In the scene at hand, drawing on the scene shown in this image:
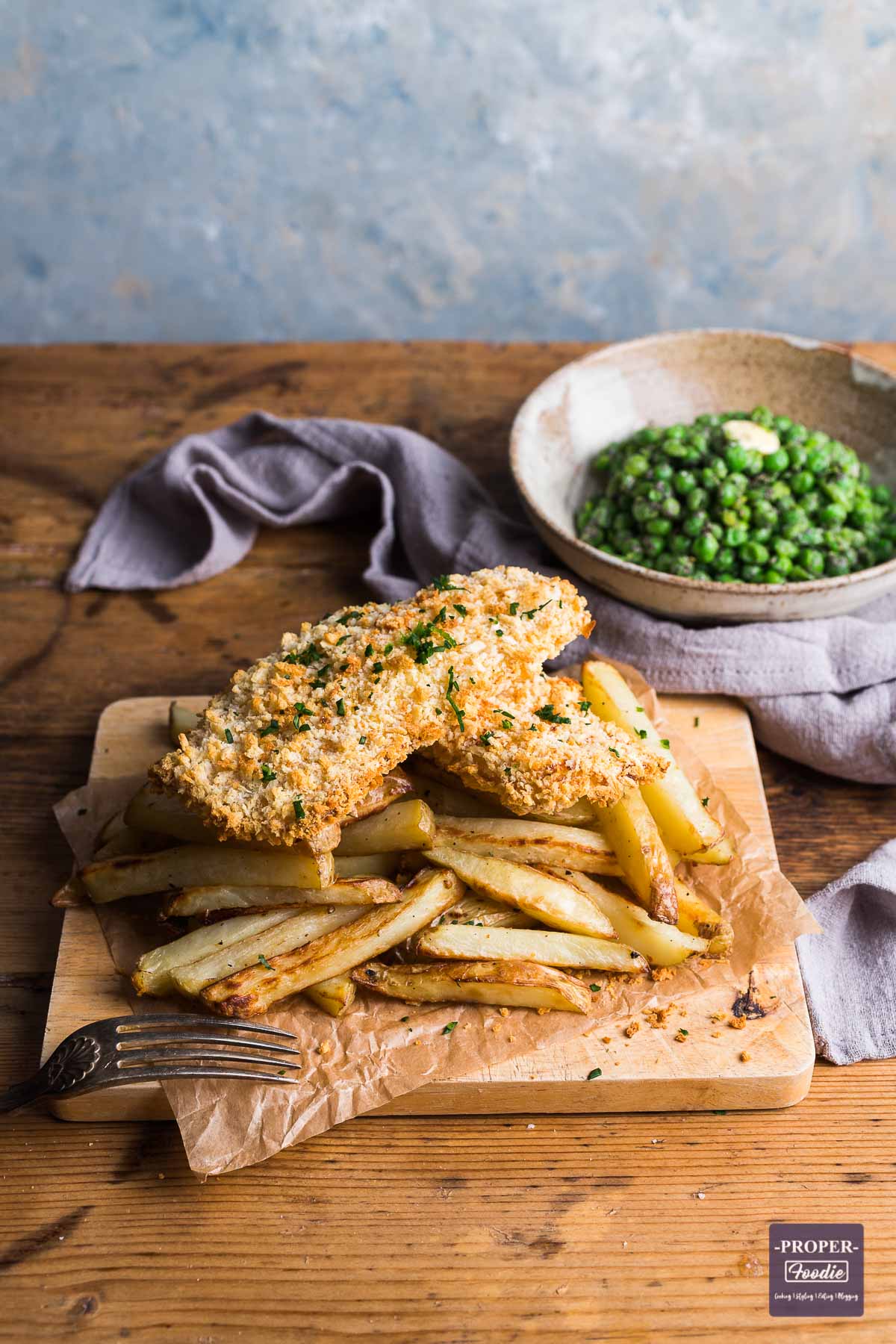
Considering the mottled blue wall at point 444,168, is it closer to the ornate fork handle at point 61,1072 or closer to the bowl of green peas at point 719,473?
the bowl of green peas at point 719,473

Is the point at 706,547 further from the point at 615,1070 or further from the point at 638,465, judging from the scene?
the point at 615,1070

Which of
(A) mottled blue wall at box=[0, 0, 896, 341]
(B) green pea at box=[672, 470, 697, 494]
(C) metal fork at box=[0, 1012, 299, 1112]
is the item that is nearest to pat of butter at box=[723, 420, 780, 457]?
(B) green pea at box=[672, 470, 697, 494]

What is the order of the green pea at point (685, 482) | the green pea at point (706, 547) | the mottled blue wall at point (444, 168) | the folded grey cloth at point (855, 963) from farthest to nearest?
the mottled blue wall at point (444, 168), the green pea at point (685, 482), the green pea at point (706, 547), the folded grey cloth at point (855, 963)

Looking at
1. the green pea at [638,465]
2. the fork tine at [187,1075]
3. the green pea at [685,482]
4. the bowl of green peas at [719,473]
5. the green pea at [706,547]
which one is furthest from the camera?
the green pea at [638,465]

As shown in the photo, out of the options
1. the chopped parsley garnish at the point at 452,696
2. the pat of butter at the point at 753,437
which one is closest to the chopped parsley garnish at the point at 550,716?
the chopped parsley garnish at the point at 452,696

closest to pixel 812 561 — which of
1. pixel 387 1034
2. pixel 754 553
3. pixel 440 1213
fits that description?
pixel 754 553

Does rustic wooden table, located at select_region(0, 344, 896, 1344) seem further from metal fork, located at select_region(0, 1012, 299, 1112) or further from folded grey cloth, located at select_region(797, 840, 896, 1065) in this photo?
metal fork, located at select_region(0, 1012, 299, 1112)

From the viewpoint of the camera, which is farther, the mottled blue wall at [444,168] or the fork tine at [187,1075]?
the mottled blue wall at [444,168]
